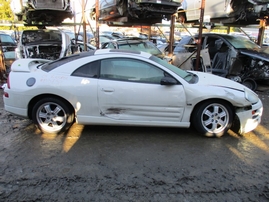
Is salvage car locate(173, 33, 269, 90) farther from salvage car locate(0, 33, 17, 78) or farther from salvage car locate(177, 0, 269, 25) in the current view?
salvage car locate(0, 33, 17, 78)

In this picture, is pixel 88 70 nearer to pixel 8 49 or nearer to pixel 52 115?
pixel 52 115

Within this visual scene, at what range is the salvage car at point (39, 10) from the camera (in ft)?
27.9

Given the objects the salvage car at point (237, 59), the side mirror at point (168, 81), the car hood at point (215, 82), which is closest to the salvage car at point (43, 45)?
the salvage car at point (237, 59)

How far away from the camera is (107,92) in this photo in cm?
389

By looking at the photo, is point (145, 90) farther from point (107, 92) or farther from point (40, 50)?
point (40, 50)

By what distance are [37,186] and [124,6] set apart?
7.45 m

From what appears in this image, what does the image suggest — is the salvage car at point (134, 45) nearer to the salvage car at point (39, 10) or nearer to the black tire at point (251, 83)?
the salvage car at point (39, 10)

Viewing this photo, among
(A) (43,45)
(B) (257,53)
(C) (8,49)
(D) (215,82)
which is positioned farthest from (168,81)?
(C) (8,49)

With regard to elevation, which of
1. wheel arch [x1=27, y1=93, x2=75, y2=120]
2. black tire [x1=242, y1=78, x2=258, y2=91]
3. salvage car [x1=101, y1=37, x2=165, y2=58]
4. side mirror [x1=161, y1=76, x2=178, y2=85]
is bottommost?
black tire [x1=242, y1=78, x2=258, y2=91]

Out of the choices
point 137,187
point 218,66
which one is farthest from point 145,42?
point 137,187

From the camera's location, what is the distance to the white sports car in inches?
153

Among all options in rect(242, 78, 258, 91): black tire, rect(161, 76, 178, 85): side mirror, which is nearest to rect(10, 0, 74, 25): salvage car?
rect(161, 76, 178, 85): side mirror

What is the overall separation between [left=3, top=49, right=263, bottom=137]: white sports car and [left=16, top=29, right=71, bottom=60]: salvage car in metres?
4.54

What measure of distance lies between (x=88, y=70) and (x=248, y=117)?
280 cm
